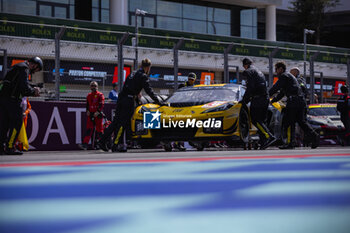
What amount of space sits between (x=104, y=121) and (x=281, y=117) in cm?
375

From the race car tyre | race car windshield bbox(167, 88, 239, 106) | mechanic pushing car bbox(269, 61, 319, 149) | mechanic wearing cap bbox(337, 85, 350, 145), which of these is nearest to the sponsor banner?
race car windshield bbox(167, 88, 239, 106)

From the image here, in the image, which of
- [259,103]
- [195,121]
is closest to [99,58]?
[195,121]

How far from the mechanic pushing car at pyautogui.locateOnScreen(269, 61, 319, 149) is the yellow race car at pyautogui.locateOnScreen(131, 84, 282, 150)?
3.79ft

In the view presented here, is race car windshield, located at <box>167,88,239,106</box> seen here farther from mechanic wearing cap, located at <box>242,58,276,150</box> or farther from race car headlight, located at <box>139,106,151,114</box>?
race car headlight, located at <box>139,106,151,114</box>

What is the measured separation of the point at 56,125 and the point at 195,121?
3.41 metres

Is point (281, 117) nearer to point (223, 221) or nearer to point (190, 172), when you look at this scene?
point (190, 172)

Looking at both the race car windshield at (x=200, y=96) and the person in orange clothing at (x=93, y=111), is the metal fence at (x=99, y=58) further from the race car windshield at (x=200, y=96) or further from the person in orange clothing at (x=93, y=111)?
the race car windshield at (x=200, y=96)

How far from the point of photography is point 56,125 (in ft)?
37.9

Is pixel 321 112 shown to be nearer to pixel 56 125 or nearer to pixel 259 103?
pixel 259 103

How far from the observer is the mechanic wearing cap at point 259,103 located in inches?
398

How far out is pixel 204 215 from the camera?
230 centimetres

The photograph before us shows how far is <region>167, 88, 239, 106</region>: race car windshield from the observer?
33.0ft

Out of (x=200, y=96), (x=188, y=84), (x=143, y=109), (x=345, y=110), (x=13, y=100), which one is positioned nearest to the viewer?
(x=13, y=100)

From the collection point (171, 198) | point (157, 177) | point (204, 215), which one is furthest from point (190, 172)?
point (204, 215)
